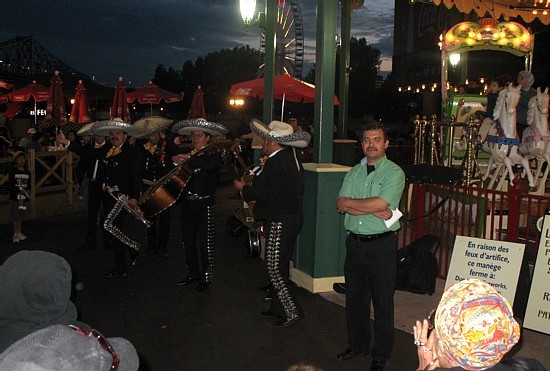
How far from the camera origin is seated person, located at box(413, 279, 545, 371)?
202 cm

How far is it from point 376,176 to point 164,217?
5.32 meters

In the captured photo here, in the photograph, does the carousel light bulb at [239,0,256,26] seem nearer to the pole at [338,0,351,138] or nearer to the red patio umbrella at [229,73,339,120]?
the red patio umbrella at [229,73,339,120]

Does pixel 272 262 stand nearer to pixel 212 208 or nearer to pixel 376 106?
pixel 212 208

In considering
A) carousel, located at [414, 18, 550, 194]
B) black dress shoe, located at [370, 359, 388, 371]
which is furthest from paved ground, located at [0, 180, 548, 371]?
carousel, located at [414, 18, 550, 194]

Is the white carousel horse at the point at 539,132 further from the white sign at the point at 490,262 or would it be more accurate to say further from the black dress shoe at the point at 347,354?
the black dress shoe at the point at 347,354

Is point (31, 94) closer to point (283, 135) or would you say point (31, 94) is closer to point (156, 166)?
point (156, 166)

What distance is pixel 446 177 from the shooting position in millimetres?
8289

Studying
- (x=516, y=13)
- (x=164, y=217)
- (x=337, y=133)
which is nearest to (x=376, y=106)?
(x=337, y=133)

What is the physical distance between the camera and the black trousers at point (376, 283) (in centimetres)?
493

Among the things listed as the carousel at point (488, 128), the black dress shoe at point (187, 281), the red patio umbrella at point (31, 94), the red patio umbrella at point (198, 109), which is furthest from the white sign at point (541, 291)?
the red patio umbrella at point (31, 94)

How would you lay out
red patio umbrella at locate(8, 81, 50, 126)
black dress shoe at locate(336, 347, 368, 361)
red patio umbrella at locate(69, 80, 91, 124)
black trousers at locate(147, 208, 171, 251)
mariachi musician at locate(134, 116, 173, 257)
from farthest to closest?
red patio umbrella at locate(8, 81, 50, 126) < red patio umbrella at locate(69, 80, 91, 124) < black trousers at locate(147, 208, 171, 251) < mariachi musician at locate(134, 116, 173, 257) < black dress shoe at locate(336, 347, 368, 361)

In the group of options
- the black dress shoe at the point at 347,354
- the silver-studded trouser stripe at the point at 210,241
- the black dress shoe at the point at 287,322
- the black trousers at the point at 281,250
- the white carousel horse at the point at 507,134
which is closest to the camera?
the black dress shoe at the point at 347,354

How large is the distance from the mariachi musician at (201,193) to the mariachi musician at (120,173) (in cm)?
82

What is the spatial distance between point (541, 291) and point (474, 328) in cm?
433
